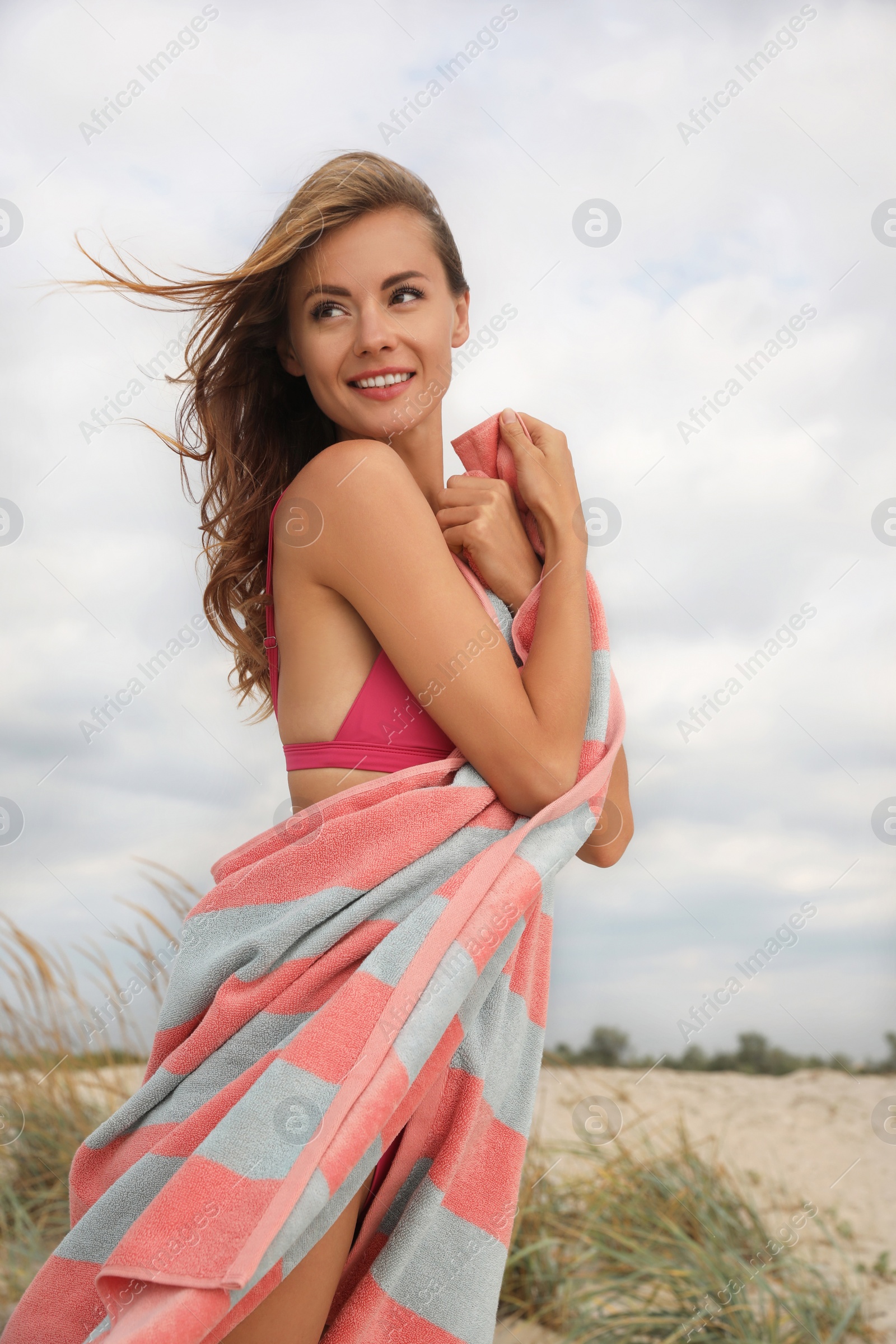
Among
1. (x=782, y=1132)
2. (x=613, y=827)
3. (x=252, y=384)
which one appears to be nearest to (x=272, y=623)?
(x=252, y=384)

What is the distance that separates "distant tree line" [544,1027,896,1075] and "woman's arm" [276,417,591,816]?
1542 millimetres

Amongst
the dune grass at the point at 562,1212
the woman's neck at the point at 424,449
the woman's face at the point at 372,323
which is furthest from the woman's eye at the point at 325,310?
the dune grass at the point at 562,1212

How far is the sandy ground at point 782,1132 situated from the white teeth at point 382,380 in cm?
164

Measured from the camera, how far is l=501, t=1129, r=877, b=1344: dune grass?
1801 millimetres

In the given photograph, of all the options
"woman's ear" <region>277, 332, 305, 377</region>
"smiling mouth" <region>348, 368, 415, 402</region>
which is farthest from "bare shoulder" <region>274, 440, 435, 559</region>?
"woman's ear" <region>277, 332, 305, 377</region>

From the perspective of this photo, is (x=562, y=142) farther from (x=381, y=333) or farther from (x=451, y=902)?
(x=451, y=902)

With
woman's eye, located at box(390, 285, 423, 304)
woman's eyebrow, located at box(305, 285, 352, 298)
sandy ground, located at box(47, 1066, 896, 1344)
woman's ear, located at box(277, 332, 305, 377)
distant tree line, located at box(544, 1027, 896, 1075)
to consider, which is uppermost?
woman's eye, located at box(390, 285, 423, 304)

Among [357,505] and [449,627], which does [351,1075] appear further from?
[357,505]

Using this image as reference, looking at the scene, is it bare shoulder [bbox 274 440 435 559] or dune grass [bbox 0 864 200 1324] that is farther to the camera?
dune grass [bbox 0 864 200 1324]

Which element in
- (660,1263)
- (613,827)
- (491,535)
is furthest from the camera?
(660,1263)

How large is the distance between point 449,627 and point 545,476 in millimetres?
262

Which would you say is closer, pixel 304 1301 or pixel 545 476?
pixel 304 1301

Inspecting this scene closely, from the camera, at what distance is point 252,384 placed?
1.19 metres

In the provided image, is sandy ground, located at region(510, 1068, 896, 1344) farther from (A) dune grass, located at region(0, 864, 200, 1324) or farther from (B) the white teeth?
(B) the white teeth
